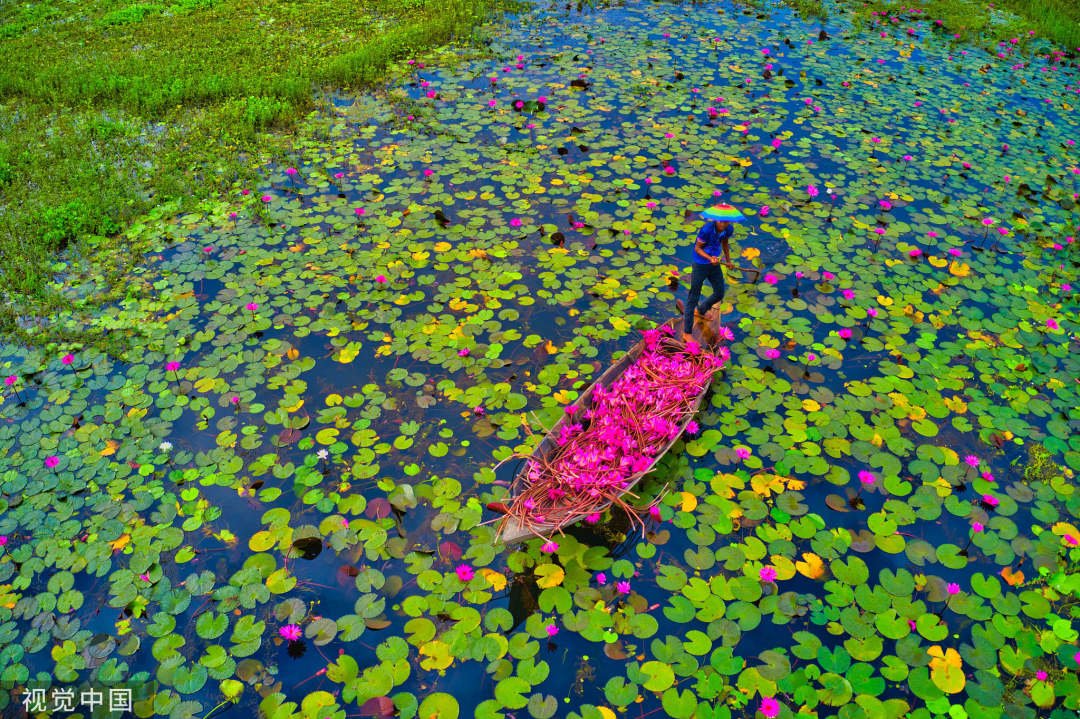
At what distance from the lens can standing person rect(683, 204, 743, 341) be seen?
5848 mm

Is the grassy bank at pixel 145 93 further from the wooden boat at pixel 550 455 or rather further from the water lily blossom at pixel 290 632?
the wooden boat at pixel 550 455

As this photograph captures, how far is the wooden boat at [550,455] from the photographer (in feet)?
15.1

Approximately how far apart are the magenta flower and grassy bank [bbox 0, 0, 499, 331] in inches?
324

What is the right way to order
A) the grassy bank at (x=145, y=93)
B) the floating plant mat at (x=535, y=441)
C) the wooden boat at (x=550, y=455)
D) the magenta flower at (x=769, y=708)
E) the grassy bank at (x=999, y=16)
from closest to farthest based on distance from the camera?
the magenta flower at (x=769, y=708) → the floating plant mat at (x=535, y=441) → the wooden boat at (x=550, y=455) → the grassy bank at (x=145, y=93) → the grassy bank at (x=999, y=16)

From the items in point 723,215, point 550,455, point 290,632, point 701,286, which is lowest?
point 290,632

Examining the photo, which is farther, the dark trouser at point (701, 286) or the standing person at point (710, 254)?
the dark trouser at point (701, 286)

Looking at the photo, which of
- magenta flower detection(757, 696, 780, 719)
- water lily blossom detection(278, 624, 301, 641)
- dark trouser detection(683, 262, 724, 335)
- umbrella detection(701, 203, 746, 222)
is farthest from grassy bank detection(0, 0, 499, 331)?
Answer: magenta flower detection(757, 696, 780, 719)

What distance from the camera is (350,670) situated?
418cm

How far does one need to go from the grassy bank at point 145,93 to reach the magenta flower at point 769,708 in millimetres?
8239

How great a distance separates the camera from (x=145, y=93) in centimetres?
1121

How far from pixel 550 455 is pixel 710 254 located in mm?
2623

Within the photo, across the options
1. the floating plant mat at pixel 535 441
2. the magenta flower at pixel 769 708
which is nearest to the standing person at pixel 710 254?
the floating plant mat at pixel 535 441

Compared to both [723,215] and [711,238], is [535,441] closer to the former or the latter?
[711,238]

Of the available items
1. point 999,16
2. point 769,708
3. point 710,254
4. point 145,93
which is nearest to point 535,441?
point 710,254
